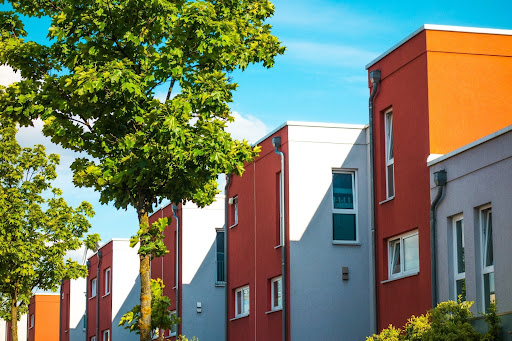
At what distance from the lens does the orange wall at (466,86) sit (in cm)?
1691

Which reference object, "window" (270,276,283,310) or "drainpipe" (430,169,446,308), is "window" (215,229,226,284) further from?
"drainpipe" (430,169,446,308)

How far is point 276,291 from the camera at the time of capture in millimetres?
22906

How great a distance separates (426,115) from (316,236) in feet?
19.8

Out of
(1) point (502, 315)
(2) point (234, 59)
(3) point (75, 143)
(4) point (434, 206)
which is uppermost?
(2) point (234, 59)

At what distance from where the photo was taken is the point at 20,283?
28891mm

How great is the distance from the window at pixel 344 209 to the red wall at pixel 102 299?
1764 cm

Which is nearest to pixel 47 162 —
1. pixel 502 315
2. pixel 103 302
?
pixel 103 302

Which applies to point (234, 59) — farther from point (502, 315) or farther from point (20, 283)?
point (20, 283)

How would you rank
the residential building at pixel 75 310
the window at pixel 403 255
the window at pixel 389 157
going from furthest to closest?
the residential building at pixel 75 310 → the window at pixel 389 157 → the window at pixel 403 255

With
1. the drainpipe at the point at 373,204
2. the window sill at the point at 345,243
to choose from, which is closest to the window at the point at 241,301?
the window sill at the point at 345,243

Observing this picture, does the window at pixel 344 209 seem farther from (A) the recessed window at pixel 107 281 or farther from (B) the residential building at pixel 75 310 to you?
(B) the residential building at pixel 75 310

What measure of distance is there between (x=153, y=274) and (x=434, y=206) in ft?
61.7

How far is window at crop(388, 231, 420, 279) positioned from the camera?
17.5 m

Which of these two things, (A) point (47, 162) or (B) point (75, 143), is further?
(A) point (47, 162)
